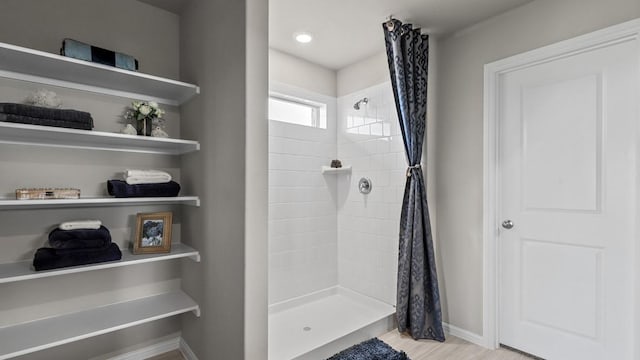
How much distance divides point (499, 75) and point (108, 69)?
2.49 meters

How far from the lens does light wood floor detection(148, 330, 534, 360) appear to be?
213cm

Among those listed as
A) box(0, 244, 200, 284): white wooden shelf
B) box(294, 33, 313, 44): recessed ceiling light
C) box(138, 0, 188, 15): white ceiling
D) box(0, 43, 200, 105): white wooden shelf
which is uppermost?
box(138, 0, 188, 15): white ceiling

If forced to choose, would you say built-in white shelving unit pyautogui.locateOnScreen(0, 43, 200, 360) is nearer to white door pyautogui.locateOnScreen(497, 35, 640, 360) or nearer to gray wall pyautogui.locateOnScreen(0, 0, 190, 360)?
gray wall pyautogui.locateOnScreen(0, 0, 190, 360)

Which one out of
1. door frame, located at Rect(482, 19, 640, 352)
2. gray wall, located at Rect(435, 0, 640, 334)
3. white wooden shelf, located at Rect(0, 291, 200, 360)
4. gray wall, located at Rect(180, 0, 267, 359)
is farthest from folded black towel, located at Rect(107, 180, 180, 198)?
door frame, located at Rect(482, 19, 640, 352)

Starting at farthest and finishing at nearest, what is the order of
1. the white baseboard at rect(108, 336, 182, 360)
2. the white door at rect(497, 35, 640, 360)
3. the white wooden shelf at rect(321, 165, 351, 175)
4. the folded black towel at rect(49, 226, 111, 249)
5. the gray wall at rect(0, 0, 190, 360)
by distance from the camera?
1. the white wooden shelf at rect(321, 165, 351, 175)
2. the white baseboard at rect(108, 336, 182, 360)
3. the white door at rect(497, 35, 640, 360)
4. the gray wall at rect(0, 0, 190, 360)
5. the folded black towel at rect(49, 226, 111, 249)

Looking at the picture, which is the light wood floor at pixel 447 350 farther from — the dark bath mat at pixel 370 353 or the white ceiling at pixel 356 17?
the white ceiling at pixel 356 17

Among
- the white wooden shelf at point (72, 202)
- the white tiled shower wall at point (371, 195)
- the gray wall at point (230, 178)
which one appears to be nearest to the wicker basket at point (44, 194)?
the white wooden shelf at point (72, 202)

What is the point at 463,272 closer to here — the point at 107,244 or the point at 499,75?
the point at 499,75

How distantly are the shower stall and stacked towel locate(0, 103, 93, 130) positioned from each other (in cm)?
143

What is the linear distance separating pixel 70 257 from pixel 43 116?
0.70 m

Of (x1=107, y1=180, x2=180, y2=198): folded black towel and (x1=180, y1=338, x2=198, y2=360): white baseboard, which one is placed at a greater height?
(x1=107, y1=180, x2=180, y2=198): folded black towel

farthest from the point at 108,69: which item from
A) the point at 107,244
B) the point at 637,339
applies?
the point at 637,339

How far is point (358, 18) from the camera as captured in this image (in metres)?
2.28

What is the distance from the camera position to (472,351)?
2217mm
